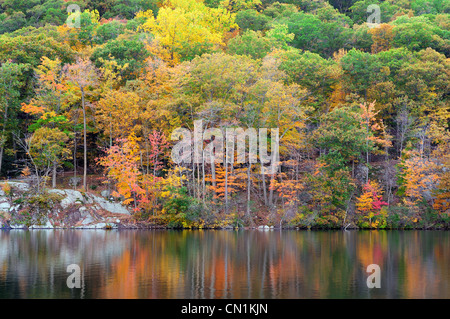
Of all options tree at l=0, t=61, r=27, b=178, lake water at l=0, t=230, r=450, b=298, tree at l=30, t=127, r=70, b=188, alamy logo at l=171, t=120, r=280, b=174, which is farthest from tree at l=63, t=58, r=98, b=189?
lake water at l=0, t=230, r=450, b=298

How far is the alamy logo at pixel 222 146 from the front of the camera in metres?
40.9

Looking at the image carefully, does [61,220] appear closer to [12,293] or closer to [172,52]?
[172,52]

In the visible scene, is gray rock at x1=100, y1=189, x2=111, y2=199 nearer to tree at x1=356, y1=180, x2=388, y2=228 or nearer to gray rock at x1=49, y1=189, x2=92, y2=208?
gray rock at x1=49, y1=189, x2=92, y2=208

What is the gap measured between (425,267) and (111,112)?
30.6 metres

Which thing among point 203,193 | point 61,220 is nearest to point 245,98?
point 203,193

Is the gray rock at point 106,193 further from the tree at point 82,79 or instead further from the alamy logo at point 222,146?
the alamy logo at point 222,146

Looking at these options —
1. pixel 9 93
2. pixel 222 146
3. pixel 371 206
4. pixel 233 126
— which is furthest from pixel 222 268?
pixel 9 93

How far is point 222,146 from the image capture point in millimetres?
41219

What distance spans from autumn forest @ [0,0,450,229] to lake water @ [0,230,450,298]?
10596 millimetres

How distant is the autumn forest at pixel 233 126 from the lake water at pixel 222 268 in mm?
10596

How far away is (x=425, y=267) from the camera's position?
62.3 ft

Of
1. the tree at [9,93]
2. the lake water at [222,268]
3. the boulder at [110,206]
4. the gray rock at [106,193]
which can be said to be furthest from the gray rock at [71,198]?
the lake water at [222,268]

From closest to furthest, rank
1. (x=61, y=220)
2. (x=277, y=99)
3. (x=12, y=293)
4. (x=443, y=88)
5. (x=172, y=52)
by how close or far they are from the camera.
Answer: (x=12, y=293)
(x=61, y=220)
(x=277, y=99)
(x=443, y=88)
(x=172, y=52)

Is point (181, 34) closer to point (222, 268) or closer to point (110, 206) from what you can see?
point (110, 206)
